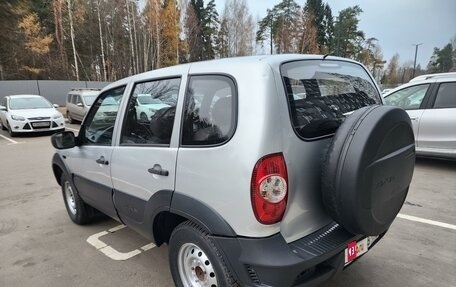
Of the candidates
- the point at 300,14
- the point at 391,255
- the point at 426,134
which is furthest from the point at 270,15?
the point at 391,255

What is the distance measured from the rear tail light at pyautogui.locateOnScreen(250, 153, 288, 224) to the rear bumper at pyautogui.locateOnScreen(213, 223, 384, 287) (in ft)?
0.46

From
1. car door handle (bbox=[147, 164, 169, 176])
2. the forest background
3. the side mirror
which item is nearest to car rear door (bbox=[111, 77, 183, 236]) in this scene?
car door handle (bbox=[147, 164, 169, 176])

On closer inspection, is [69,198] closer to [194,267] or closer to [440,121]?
[194,267]

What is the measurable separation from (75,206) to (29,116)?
917cm

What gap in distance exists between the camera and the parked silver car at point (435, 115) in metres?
5.91

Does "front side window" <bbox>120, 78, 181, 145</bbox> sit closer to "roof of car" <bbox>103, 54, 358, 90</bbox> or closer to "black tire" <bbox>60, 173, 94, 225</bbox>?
"roof of car" <bbox>103, 54, 358, 90</bbox>

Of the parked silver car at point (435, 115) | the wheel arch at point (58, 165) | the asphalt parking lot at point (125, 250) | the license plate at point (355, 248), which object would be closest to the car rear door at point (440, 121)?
the parked silver car at point (435, 115)

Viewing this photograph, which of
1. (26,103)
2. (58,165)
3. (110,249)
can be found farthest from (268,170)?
(26,103)

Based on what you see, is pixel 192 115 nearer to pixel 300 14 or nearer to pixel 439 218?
pixel 439 218

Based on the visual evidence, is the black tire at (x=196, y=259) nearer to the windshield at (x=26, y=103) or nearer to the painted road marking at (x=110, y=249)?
the painted road marking at (x=110, y=249)

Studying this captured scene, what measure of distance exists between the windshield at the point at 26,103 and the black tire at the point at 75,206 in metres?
9.59

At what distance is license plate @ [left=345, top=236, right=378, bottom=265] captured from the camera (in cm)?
215

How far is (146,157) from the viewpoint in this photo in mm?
2539

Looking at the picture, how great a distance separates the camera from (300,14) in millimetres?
49250
